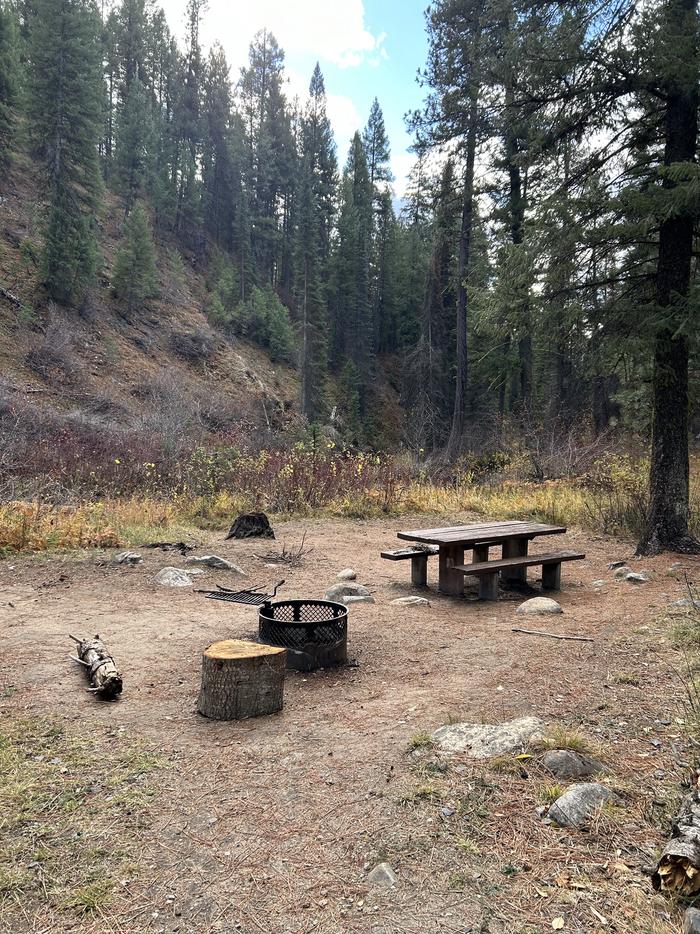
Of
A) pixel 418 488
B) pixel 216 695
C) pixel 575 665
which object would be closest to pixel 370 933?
pixel 216 695

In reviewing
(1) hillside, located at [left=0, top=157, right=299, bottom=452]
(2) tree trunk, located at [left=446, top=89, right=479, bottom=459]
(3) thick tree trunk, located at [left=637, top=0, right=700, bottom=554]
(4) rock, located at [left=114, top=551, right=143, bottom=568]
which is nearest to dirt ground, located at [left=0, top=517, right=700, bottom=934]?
(4) rock, located at [left=114, top=551, right=143, bottom=568]

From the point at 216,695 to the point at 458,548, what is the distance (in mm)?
3515

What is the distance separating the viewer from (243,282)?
36469mm

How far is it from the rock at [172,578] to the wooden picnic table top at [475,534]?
7.69 ft

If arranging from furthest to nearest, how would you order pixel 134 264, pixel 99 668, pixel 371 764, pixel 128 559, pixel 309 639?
pixel 134 264 → pixel 128 559 → pixel 309 639 → pixel 99 668 → pixel 371 764

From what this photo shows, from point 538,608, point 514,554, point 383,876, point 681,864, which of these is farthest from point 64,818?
point 514,554

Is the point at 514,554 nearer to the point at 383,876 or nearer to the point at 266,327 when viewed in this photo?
the point at 383,876

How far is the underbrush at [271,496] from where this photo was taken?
8773 mm

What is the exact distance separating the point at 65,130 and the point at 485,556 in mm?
24103

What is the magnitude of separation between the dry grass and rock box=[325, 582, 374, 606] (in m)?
3.15

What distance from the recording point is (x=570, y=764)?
2.66 m

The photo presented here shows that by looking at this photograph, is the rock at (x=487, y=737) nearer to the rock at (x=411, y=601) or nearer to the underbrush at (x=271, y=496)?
the rock at (x=411, y=601)

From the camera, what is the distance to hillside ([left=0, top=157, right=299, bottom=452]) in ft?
63.6

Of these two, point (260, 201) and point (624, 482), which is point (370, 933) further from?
point (260, 201)
